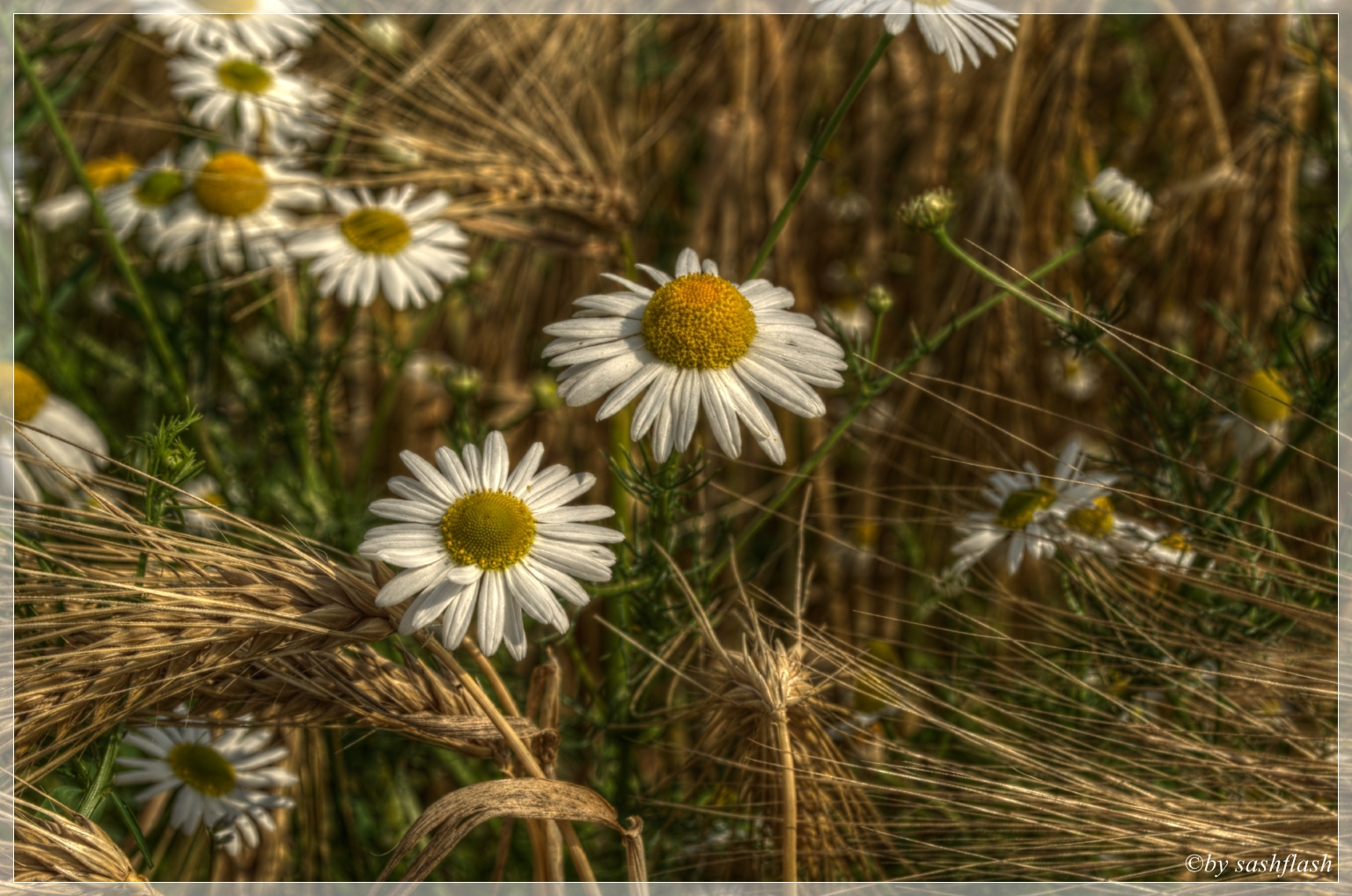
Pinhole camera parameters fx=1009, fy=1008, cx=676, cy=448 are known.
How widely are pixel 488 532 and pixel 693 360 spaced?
0.32 meters

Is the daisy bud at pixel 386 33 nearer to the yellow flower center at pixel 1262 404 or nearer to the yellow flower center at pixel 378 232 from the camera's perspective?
the yellow flower center at pixel 378 232

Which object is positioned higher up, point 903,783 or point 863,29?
point 863,29

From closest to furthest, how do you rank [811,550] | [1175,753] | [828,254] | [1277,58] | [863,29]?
[1175,753] → [1277,58] → [811,550] → [863,29] → [828,254]

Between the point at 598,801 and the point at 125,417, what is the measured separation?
2.20m

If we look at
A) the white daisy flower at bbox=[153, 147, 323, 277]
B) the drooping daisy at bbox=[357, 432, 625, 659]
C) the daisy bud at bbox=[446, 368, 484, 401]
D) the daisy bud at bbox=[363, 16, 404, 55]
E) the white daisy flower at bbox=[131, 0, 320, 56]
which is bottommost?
the drooping daisy at bbox=[357, 432, 625, 659]

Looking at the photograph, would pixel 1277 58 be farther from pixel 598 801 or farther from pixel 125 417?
pixel 125 417

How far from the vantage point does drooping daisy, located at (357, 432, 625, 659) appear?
1.06 m

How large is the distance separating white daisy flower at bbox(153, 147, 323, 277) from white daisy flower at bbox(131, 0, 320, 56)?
22cm

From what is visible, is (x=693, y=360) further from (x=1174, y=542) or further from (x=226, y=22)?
(x=226, y=22)

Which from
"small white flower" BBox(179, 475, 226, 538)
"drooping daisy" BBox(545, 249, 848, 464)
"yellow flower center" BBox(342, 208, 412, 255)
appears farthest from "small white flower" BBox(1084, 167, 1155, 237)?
"small white flower" BBox(179, 475, 226, 538)

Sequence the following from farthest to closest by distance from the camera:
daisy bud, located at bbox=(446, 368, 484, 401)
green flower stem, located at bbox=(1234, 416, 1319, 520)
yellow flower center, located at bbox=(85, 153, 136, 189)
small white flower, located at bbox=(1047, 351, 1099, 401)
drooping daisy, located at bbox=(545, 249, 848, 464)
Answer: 1. small white flower, located at bbox=(1047, 351, 1099, 401)
2. yellow flower center, located at bbox=(85, 153, 136, 189)
3. daisy bud, located at bbox=(446, 368, 484, 401)
4. green flower stem, located at bbox=(1234, 416, 1319, 520)
5. drooping daisy, located at bbox=(545, 249, 848, 464)

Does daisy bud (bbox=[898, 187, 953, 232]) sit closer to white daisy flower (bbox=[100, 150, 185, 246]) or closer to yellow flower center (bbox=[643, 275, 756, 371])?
yellow flower center (bbox=[643, 275, 756, 371])

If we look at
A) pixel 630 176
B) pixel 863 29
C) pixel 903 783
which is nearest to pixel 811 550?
pixel 903 783

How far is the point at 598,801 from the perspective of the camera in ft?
3.68
